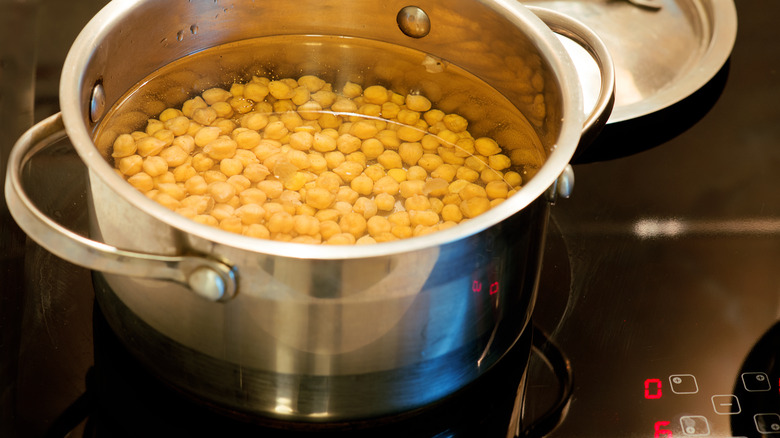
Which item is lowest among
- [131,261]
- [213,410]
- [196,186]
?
[213,410]

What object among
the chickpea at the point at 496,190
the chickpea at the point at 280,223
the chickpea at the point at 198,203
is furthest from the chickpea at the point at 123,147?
the chickpea at the point at 496,190

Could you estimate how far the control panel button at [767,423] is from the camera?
0.81 metres

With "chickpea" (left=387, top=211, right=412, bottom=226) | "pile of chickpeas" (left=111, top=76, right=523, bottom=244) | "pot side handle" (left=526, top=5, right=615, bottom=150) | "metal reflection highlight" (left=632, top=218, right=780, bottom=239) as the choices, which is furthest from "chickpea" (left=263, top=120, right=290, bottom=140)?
"metal reflection highlight" (left=632, top=218, right=780, bottom=239)

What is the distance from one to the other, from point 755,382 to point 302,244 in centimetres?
54

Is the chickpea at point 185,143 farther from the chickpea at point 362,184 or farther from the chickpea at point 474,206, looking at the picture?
the chickpea at point 474,206

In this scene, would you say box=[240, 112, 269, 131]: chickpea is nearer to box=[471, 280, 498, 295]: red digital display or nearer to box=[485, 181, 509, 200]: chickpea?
box=[485, 181, 509, 200]: chickpea

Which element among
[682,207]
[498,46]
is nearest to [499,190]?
[498,46]

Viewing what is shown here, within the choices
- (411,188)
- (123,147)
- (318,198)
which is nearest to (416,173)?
(411,188)

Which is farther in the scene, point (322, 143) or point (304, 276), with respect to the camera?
point (322, 143)

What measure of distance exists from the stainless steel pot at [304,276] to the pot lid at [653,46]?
320 millimetres

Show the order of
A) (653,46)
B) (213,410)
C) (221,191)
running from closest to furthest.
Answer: (213,410), (221,191), (653,46)

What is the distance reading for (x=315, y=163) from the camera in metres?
0.99

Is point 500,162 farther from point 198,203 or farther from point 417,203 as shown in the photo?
point 198,203

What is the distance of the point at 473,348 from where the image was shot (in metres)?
0.74
